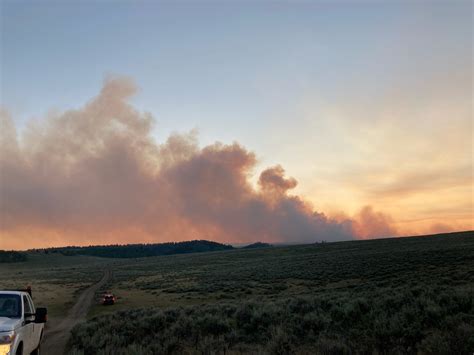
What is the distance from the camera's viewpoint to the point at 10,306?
999cm

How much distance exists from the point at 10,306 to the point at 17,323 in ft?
5.80

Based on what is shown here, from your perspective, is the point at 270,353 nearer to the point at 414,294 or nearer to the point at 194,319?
the point at 194,319

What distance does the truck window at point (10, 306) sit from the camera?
372 inches

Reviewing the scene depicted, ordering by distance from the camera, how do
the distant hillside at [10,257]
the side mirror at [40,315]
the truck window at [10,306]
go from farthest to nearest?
the distant hillside at [10,257]
the side mirror at [40,315]
the truck window at [10,306]

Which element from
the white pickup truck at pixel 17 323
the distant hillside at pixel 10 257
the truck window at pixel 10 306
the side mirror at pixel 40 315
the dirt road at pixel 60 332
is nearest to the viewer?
the white pickup truck at pixel 17 323

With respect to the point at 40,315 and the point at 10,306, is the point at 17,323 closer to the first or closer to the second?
the point at 40,315

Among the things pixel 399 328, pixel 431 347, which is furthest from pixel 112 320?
pixel 431 347

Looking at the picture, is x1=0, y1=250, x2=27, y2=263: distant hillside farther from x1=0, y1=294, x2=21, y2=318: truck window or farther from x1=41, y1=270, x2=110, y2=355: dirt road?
x1=0, y1=294, x2=21, y2=318: truck window

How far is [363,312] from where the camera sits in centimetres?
1492

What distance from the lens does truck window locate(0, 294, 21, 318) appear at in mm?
9452

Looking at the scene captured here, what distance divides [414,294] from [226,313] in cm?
894

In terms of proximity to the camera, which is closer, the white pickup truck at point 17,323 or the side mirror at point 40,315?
the white pickup truck at point 17,323

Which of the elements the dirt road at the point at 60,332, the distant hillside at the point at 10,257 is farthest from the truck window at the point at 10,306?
the distant hillside at the point at 10,257

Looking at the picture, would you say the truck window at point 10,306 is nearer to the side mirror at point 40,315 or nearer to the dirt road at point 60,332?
the side mirror at point 40,315
